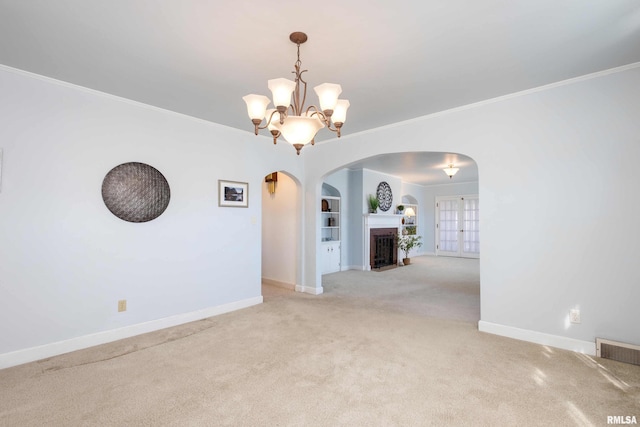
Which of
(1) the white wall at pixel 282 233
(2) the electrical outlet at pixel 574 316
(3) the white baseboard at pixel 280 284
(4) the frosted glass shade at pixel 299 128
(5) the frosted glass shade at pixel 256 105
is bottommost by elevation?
(3) the white baseboard at pixel 280 284

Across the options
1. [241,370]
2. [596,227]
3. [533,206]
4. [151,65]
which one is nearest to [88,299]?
[241,370]

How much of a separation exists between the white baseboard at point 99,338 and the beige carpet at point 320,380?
122 mm

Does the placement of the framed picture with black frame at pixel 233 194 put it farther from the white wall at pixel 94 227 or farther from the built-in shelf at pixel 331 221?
the built-in shelf at pixel 331 221

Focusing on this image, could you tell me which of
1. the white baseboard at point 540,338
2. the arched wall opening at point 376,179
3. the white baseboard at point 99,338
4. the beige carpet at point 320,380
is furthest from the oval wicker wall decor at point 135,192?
the white baseboard at point 540,338

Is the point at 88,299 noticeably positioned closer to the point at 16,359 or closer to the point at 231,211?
the point at 16,359

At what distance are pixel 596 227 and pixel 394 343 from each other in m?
2.14

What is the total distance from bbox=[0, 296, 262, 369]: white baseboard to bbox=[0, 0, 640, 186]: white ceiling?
2446mm

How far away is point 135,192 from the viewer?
10.8 feet

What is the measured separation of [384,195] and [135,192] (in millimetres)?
6259

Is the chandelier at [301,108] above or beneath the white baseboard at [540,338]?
above

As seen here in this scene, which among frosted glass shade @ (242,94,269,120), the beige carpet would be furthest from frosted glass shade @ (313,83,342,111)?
the beige carpet

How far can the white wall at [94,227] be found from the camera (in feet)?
8.66

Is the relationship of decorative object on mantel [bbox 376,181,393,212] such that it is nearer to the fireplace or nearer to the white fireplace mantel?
the white fireplace mantel

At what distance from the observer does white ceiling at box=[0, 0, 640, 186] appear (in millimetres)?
1874
